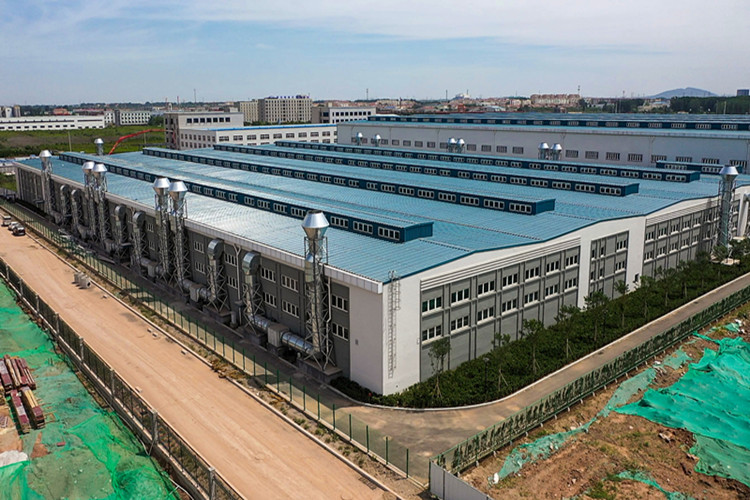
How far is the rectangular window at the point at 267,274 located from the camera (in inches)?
1419

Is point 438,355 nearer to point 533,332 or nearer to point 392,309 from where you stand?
point 392,309

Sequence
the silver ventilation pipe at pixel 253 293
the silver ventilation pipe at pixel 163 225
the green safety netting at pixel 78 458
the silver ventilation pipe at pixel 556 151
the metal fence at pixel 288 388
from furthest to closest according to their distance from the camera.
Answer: the silver ventilation pipe at pixel 556 151
the silver ventilation pipe at pixel 163 225
the silver ventilation pipe at pixel 253 293
the metal fence at pixel 288 388
the green safety netting at pixel 78 458

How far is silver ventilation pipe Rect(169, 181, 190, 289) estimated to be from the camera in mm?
42688

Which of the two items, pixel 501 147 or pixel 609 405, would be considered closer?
pixel 609 405

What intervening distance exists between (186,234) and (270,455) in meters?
23.8

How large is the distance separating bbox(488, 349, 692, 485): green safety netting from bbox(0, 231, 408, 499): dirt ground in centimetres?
501

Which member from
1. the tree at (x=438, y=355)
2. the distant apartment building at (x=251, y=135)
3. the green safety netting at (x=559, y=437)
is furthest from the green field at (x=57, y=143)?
the green safety netting at (x=559, y=437)

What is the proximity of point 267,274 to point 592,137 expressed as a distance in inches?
1928

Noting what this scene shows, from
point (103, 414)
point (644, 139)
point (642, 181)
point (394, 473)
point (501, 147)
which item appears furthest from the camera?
point (501, 147)

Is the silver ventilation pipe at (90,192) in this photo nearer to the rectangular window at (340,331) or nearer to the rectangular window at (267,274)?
the rectangular window at (267,274)

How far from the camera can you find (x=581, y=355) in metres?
34.3

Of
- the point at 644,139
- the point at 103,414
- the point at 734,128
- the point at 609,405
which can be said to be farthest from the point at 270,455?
the point at 734,128

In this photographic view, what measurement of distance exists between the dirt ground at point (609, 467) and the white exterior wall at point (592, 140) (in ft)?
147

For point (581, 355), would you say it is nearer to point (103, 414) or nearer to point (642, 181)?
point (103, 414)
